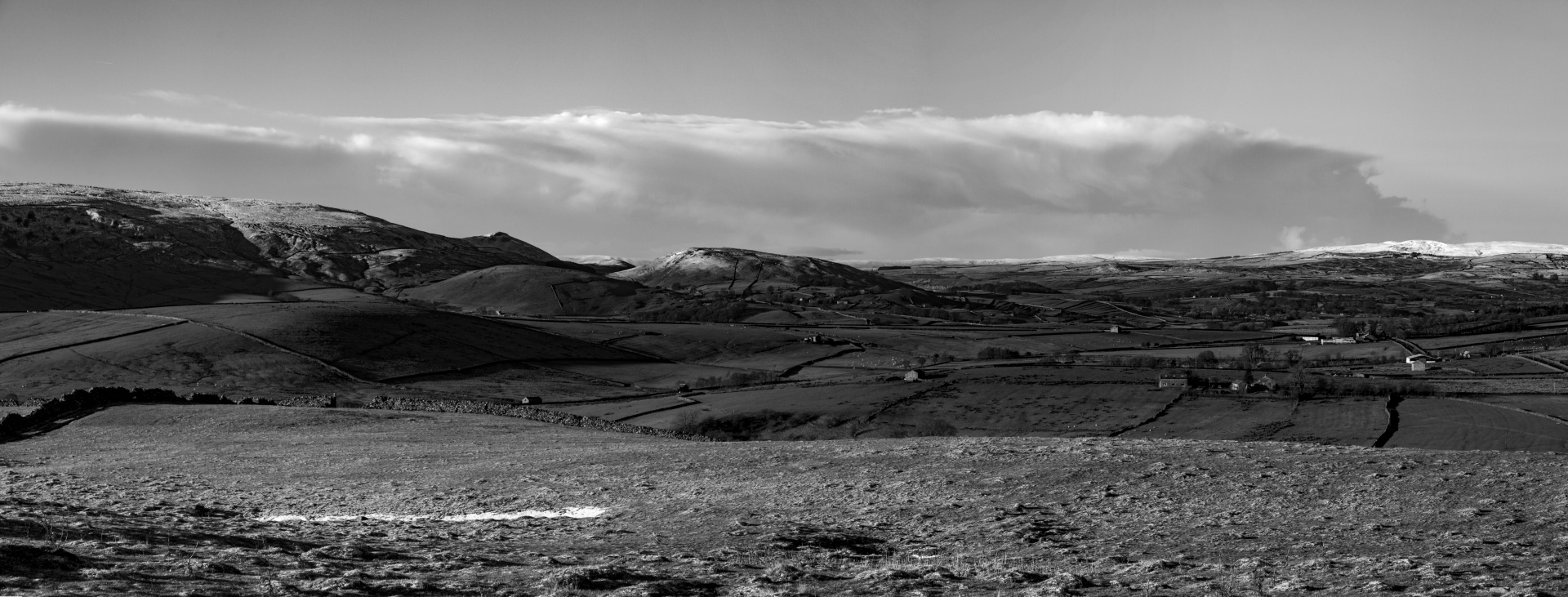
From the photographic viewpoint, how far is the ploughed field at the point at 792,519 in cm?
1456

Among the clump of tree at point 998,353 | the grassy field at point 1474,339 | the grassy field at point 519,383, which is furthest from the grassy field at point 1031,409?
the grassy field at point 1474,339

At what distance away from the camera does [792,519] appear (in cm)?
2072

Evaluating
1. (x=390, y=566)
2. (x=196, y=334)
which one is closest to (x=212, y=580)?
(x=390, y=566)

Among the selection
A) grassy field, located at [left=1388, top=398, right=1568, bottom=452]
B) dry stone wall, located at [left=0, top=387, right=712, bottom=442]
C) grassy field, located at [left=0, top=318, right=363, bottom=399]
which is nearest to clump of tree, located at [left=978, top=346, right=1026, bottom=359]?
grassy field, located at [left=1388, top=398, right=1568, bottom=452]

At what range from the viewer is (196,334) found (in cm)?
10088

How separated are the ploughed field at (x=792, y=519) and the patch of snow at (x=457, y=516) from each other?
0.36 feet

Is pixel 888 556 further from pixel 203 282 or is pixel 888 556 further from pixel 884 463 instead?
pixel 203 282

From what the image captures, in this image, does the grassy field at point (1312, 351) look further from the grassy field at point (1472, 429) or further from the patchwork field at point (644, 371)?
the patchwork field at point (644, 371)

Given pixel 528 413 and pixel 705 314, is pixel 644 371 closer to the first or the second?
pixel 528 413

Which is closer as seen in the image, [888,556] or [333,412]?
[888,556]

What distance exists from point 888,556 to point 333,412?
36.2 m

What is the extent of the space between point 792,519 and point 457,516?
Result: 22.0 ft

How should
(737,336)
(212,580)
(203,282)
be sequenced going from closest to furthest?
(212,580), (737,336), (203,282)

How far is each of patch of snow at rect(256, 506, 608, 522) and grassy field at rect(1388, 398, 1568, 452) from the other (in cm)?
4758
